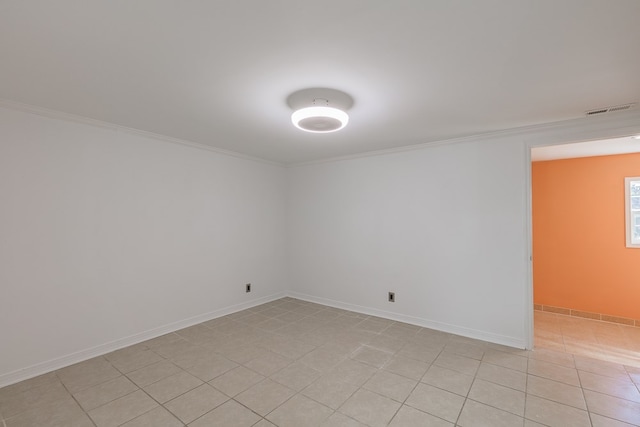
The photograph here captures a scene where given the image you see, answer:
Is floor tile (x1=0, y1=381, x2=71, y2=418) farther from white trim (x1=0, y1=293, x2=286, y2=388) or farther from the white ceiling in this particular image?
the white ceiling

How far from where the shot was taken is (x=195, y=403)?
2107mm

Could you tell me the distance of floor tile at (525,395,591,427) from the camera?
191 cm

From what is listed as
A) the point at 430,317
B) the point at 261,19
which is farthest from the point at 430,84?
the point at 430,317

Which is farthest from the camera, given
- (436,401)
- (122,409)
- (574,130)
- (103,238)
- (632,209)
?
(632,209)

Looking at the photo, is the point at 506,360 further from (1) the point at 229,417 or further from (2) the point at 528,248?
(1) the point at 229,417

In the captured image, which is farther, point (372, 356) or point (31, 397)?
point (372, 356)

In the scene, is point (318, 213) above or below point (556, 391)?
above

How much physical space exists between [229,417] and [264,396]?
0.31 m

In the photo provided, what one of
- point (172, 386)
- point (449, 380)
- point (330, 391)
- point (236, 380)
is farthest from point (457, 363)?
point (172, 386)

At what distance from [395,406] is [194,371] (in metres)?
1.73

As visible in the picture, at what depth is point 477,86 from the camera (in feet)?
6.79

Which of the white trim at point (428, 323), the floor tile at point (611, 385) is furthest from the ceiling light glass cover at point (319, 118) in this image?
the floor tile at point (611, 385)

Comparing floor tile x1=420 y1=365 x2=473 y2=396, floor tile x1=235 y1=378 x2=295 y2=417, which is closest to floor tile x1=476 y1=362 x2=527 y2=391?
floor tile x1=420 y1=365 x2=473 y2=396

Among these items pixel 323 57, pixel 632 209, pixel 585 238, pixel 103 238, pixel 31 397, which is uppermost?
pixel 323 57
